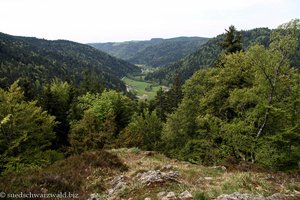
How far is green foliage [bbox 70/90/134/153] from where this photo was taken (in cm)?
3894

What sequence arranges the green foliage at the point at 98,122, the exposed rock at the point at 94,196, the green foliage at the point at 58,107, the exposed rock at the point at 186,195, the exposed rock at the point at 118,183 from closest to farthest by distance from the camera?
the exposed rock at the point at 186,195
the exposed rock at the point at 94,196
the exposed rock at the point at 118,183
the green foliage at the point at 98,122
the green foliage at the point at 58,107

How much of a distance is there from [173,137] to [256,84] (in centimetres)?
1806

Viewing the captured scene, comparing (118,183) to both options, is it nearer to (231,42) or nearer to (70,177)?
(70,177)

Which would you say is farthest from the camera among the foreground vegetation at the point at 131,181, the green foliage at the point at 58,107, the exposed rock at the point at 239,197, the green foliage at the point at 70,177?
the green foliage at the point at 58,107

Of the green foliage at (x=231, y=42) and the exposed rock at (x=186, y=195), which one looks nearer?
the exposed rock at (x=186, y=195)

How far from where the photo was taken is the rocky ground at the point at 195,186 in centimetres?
1058

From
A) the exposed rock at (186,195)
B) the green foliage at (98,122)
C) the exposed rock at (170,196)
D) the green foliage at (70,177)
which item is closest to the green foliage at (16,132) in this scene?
the green foliage at (98,122)

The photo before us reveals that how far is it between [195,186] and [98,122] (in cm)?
3125

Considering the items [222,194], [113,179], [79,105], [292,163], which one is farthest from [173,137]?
[222,194]

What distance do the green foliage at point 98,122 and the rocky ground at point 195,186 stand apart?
23.8 m

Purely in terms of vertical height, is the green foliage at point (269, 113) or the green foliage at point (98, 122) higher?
the green foliage at point (269, 113)

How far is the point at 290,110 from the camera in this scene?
24.6 m

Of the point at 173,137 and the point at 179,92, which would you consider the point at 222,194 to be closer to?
the point at 173,137

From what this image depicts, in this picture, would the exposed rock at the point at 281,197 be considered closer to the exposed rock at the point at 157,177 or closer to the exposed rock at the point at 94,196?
the exposed rock at the point at 157,177
